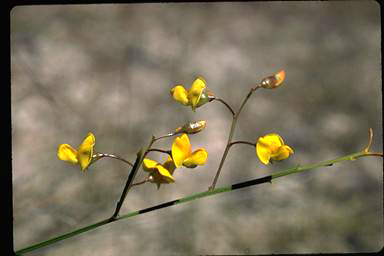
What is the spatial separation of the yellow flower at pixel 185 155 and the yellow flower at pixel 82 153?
3.6 inches

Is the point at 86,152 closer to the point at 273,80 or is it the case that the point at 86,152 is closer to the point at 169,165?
the point at 169,165

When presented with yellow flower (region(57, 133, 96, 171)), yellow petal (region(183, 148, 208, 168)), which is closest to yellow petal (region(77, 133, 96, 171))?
yellow flower (region(57, 133, 96, 171))

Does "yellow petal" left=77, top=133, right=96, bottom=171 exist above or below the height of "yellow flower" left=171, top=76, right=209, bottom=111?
below

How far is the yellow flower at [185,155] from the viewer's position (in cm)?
53

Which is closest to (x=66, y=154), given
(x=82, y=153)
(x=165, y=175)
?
(x=82, y=153)

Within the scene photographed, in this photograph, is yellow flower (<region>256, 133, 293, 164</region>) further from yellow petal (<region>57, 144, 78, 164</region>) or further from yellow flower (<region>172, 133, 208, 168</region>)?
yellow petal (<region>57, 144, 78, 164</region>)

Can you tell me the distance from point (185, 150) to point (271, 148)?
0.10 m

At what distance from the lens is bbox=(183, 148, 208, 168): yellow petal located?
53 centimetres

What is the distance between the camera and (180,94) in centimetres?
59

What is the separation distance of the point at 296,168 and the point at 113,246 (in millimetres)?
680

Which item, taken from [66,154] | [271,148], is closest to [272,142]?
[271,148]

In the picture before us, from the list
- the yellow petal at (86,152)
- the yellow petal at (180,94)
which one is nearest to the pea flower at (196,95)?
the yellow petal at (180,94)

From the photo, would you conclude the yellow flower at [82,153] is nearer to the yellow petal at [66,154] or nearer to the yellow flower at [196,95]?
the yellow petal at [66,154]

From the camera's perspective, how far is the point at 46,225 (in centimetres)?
115
